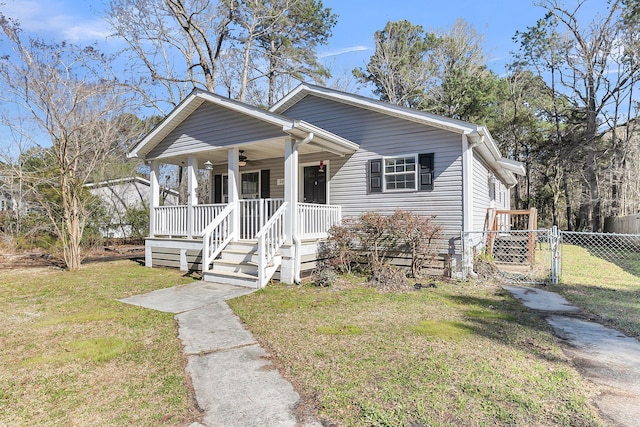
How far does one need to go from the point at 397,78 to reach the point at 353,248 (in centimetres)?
1628

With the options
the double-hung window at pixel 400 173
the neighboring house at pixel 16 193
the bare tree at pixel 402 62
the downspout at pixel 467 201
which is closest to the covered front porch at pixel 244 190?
the double-hung window at pixel 400 173

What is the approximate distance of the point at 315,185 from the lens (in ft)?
32.2

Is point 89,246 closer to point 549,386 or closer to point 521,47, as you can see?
point 549,386

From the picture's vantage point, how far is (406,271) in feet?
26.5

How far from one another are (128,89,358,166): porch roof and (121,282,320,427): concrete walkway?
148 inches

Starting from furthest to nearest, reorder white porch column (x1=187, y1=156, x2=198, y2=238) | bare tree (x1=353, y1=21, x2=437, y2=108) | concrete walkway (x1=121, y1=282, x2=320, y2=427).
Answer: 1. bare tree (x1=353, y1=21, x2=437, y2=108)
2. white porch column (x1=187, y1=156, x2=198, y2=238)
3. concrete walkway (x1=121, y1=282, x2=320, y2=427)

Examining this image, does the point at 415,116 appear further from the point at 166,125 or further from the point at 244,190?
the point at 166,125

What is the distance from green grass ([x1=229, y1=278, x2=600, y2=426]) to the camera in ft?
8.11

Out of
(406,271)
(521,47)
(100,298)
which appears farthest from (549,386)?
(521,47)

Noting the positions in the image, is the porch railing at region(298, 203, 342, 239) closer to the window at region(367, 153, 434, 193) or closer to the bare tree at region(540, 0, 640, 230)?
the window at region(367, 153, 434, 193)

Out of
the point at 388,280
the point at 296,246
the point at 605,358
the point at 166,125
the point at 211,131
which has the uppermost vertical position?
the point at 166,125

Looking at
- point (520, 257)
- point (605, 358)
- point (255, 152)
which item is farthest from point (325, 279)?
point (520, 257)

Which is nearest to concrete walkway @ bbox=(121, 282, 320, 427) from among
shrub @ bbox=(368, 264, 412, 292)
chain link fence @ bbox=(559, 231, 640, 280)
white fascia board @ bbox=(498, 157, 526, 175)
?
shrub @ bbox=(368, 264, 412, 292)

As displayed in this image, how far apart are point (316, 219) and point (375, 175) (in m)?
1.90
